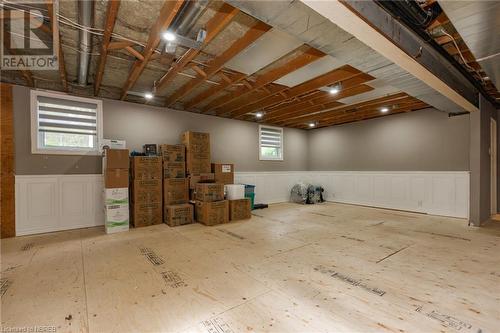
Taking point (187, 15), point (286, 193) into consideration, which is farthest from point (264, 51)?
point (286, 193)

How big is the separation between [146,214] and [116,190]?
748 millimetres

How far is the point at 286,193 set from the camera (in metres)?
7.56

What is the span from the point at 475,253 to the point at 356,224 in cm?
178

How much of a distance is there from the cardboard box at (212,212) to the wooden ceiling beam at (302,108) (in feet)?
9.39

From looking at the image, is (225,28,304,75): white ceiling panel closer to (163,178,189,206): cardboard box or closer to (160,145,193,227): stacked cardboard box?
(160,145,193,227): stacked cardboard box

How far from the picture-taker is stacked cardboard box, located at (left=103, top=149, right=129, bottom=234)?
3967 millimetres

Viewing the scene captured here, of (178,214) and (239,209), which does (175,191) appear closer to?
(178,214)

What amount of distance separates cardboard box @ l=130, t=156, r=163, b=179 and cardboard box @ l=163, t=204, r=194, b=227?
2.44 ft

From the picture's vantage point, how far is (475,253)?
292 centimetres

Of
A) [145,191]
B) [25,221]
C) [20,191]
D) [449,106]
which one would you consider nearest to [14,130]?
[20,191]

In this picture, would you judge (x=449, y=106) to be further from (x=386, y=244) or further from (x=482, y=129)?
(x=386, y=244)

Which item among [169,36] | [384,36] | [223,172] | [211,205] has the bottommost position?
[211,205]

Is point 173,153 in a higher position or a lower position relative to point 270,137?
lower

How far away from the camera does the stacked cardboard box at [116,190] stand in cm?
397
